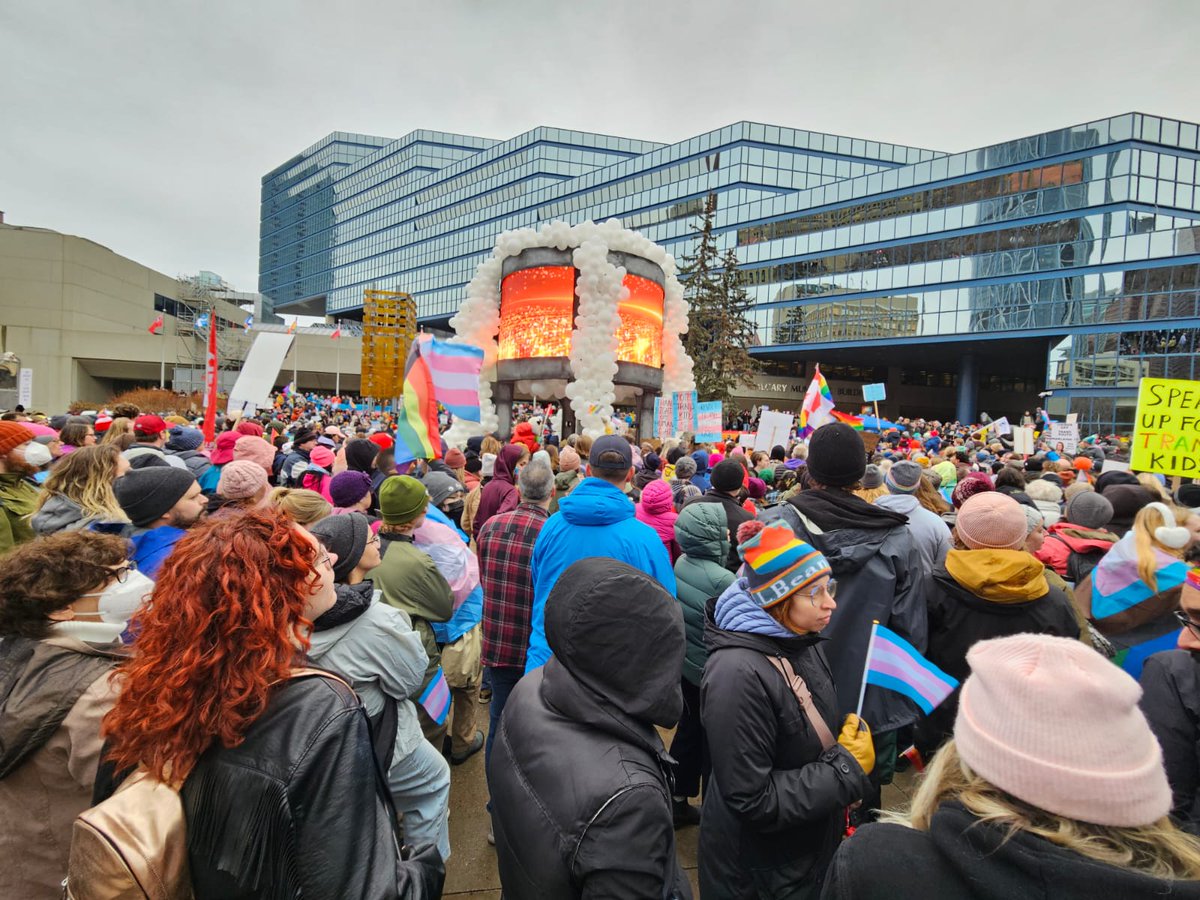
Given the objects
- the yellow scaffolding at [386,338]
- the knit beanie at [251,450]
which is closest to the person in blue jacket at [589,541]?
the knit beanie at [251,450]

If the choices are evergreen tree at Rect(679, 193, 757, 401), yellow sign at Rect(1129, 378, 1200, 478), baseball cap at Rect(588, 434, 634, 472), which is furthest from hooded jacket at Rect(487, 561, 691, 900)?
evergreen tree at Rect(679, 193, 757, 401)

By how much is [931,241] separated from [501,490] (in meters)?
42.4

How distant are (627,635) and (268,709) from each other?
32.7 inches

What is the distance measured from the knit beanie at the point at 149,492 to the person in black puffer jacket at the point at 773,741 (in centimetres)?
283

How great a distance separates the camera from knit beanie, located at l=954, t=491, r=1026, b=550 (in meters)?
2.77

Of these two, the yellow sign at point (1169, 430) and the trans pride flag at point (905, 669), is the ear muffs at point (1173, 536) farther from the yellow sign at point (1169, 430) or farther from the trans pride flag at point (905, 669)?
the yellow sign at point (1169, 430)

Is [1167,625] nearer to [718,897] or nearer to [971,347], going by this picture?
[718,897]

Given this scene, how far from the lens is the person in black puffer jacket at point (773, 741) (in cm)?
195

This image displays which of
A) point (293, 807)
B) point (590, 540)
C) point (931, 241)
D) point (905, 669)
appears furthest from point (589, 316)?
point (931, 241)

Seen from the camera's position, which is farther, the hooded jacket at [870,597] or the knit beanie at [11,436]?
the knit beanie at [11,436]

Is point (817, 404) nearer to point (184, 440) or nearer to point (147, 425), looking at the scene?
point (184, 440)

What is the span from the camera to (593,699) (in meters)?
1.53

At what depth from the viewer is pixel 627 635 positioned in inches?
60.6

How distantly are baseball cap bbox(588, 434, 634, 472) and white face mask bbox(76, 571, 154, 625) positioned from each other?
7.72 ft
